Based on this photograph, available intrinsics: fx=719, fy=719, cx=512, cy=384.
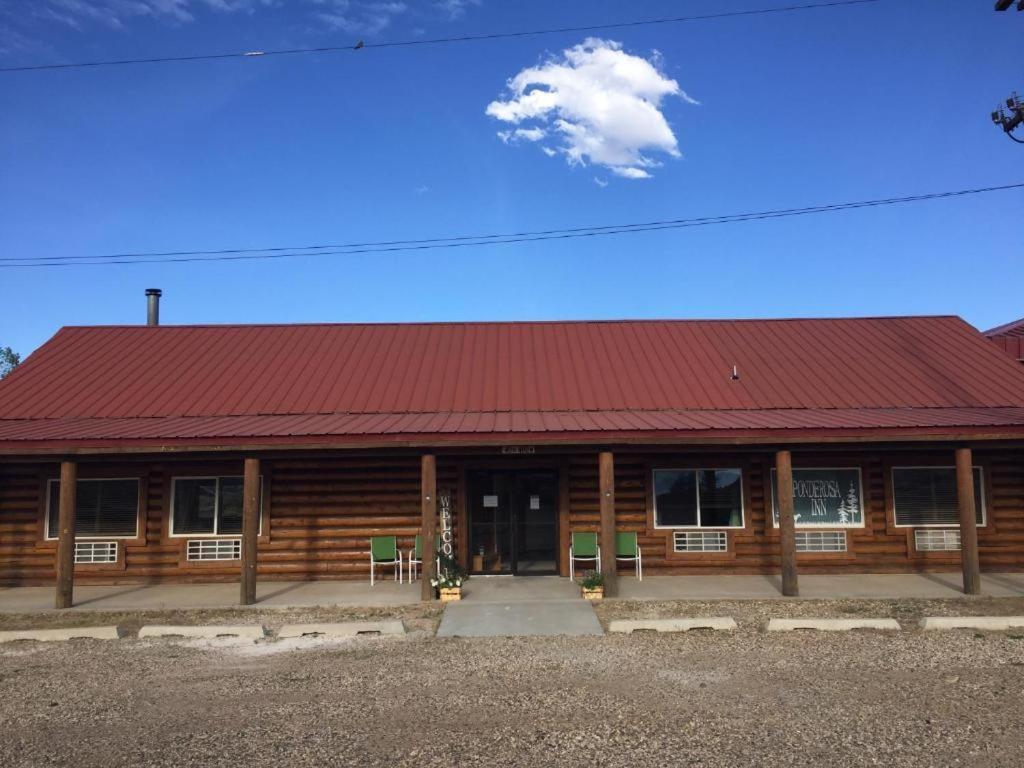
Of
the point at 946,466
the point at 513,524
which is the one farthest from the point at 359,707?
the point at 946,466

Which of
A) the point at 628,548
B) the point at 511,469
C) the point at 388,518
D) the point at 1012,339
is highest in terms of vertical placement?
the point at 1012,339

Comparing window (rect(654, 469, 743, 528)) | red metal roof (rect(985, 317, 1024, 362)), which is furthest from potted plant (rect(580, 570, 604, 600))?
red metal roof (rect(985, 317, 1024, 362))

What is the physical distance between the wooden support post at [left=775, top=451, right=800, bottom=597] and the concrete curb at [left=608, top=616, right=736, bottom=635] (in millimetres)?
2359

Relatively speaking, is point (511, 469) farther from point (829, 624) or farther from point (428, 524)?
point (829, 624)

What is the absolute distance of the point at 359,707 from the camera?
6.52 m

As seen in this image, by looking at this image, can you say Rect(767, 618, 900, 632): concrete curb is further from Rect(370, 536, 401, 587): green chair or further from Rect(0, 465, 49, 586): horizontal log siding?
Rect(0, 465, 49, 586): horizontal log siding

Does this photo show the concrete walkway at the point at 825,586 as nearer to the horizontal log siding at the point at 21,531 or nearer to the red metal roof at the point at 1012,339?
the red metal roof at the point at 1012,339

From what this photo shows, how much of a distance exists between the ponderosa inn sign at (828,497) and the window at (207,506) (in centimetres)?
989

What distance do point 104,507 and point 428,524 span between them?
6.57 metres

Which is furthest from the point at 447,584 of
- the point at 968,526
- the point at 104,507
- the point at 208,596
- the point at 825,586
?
the point at 968,526

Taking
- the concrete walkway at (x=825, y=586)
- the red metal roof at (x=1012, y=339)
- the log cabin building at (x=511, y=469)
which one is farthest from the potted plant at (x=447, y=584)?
the red metal roof at (x=1012, y=339)

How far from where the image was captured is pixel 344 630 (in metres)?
9.29

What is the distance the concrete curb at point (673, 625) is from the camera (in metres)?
9.19

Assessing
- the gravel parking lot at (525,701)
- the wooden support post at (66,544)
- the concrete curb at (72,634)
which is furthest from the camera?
the wooden support post at (66,544)
